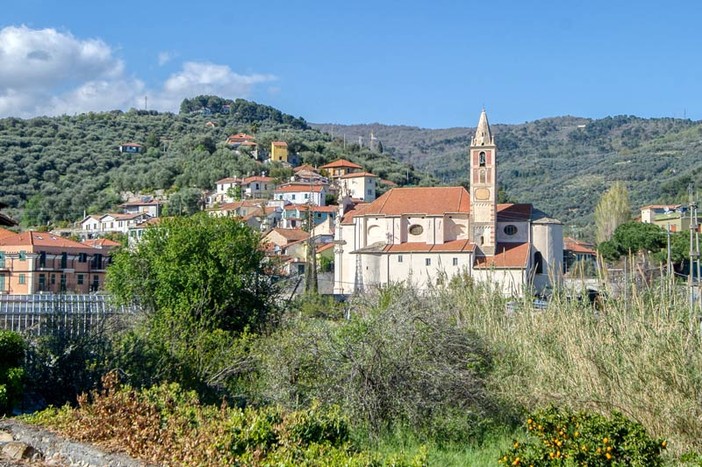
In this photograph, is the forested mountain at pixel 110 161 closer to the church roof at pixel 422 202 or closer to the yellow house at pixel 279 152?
the yellow house at pixel 279 152

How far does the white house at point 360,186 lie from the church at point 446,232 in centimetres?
3094

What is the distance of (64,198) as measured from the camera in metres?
84.9

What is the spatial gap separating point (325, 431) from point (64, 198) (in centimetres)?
8155

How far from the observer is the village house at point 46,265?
45562mm

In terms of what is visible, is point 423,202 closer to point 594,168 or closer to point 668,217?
point 668,217

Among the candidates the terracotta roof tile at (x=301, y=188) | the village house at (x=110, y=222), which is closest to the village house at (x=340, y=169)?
the terracotta roof tile at (x=301, y=188)

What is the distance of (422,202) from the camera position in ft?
188

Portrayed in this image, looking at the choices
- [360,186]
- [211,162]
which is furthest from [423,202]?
[211,162]

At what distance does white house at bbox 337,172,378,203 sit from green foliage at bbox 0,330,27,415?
77.0 metres

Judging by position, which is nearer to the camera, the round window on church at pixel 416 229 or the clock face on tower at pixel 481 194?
the clock face on tower at pixel 481 194

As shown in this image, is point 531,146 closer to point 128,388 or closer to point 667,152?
point 667,152

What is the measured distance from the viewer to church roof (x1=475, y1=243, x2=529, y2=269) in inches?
1984

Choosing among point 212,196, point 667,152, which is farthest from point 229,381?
point 667,152

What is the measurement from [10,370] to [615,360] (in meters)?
8.34
